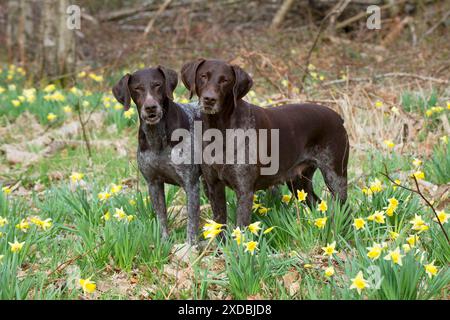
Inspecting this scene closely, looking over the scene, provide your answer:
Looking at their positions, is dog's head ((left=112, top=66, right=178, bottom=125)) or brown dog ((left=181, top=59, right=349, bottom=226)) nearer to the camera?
brown dog ((left=181, top=59, right=349, bottom=226))

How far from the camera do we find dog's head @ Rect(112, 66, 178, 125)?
4.36 m

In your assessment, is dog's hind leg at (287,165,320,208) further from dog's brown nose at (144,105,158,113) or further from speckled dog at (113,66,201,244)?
dog's brown nose at (144,105,158,113)

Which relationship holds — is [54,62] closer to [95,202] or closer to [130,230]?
[95,202]

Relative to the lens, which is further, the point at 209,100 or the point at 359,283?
the point at 209,100

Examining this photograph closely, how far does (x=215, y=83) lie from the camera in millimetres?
4086

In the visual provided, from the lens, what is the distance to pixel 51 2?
9.77 meters

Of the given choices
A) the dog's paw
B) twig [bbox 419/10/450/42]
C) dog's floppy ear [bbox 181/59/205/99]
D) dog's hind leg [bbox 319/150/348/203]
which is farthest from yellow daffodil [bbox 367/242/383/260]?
twig [bbox 419/10/450/42]

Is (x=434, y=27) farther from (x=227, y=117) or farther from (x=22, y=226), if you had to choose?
(x=22, y=226)

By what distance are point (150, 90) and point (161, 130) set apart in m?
0.30

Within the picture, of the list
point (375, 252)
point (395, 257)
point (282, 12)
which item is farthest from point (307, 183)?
point (282, 12)

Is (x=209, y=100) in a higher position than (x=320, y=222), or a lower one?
higher

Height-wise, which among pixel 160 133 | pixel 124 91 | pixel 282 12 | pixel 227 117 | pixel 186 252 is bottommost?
pixel 186 252

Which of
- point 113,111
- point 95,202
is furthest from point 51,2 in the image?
point 95,202
